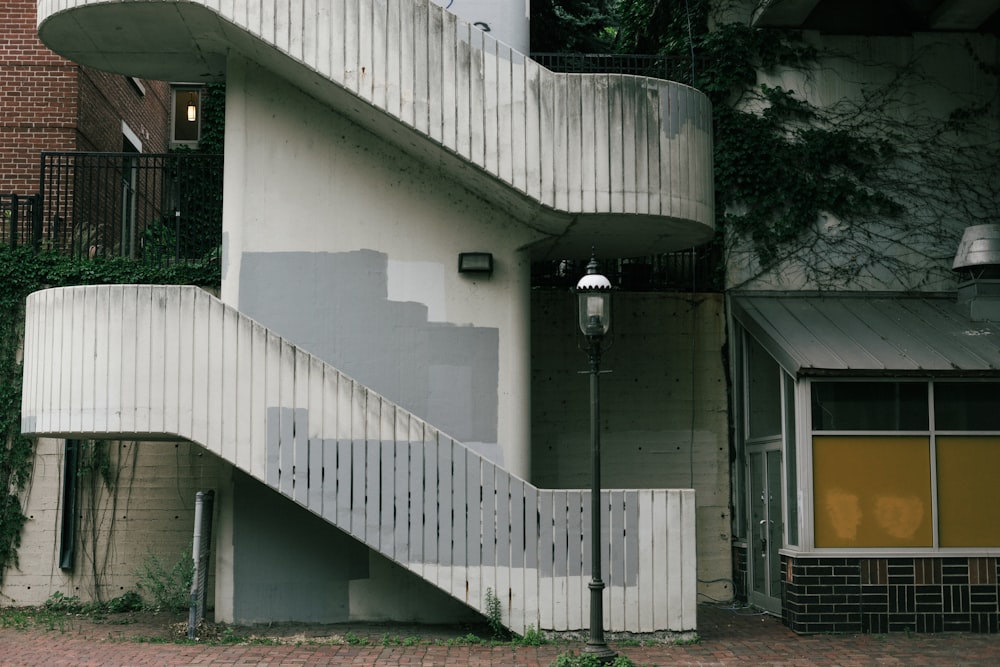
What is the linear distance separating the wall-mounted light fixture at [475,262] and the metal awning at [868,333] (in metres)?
3.67

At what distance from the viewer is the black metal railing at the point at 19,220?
47.9ft

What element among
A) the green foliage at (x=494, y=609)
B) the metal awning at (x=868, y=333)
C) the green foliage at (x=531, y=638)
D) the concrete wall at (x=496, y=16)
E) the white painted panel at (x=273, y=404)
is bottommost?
the green foliage at (x=531, y=638)

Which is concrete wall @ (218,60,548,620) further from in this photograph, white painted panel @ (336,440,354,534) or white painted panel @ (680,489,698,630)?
white painted panel @ (680,489,698,630)

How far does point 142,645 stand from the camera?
11.6 m

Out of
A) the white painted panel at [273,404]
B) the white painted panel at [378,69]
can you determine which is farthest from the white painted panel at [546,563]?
the white painted panel at [378,69]

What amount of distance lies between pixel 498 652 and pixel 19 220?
9.53m

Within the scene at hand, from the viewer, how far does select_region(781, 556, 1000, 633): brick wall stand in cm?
1252

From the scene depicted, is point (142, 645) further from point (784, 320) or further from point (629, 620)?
point (784, 320)

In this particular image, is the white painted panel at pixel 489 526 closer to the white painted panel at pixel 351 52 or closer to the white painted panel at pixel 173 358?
the white painted panel at pixel 173 358

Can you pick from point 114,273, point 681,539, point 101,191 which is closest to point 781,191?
point 681,539

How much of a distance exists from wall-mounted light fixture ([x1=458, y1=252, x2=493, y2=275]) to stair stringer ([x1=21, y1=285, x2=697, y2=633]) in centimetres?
212

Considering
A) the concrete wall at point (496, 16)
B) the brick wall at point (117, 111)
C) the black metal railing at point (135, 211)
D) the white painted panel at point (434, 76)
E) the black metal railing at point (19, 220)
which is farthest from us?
the brick wall at point (117, 111)

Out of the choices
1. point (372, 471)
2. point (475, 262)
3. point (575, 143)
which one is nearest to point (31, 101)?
point (475, 262)

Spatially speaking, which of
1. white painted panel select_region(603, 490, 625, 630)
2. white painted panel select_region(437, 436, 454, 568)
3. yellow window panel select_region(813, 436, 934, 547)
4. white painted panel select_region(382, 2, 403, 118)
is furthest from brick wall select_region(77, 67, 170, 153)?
yellow window panel select_region(813, 436, 934, 547)
